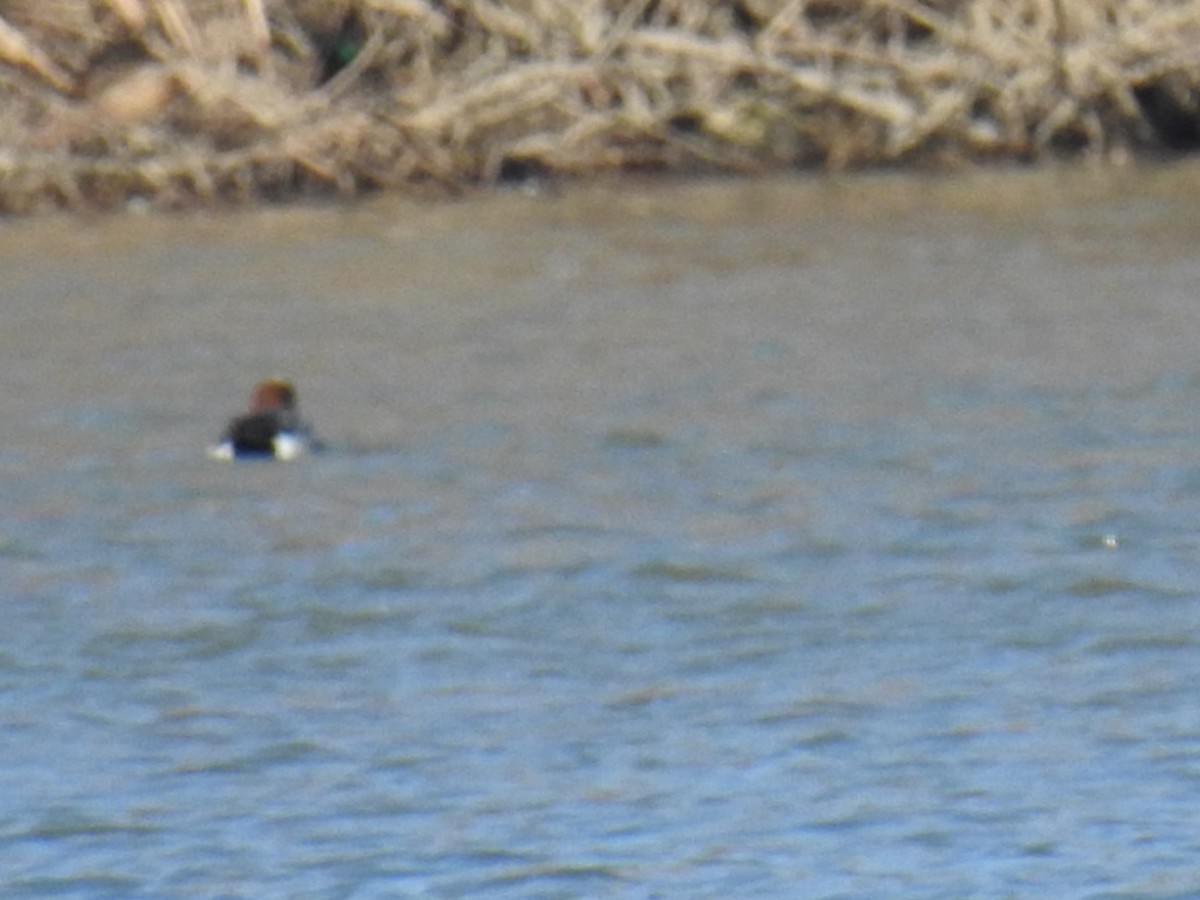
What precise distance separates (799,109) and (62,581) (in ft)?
33.7

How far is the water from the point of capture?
6.14m

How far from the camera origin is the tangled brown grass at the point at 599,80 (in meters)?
17.6

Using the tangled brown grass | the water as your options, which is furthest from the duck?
the tangled brown grass

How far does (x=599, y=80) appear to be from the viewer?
18125 millimetres

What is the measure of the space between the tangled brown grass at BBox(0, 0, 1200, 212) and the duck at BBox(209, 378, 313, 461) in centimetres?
690

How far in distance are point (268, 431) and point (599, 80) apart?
8298 mm

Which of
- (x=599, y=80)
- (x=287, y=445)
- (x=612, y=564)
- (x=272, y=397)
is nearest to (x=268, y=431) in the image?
(x=287, y=445)

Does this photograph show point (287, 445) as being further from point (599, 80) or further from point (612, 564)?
point (599, 80)

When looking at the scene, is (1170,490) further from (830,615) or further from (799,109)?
(799,109)

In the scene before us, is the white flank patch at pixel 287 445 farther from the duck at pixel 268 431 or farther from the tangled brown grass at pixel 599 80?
the tangled brown grass at pixel 599 80

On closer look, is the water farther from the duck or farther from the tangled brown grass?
the tangled brown grass

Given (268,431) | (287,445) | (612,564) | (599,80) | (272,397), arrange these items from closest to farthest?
1. (612,564)
2. (268,431)
3. (287,445)
4. (272,397)
5. (599,80)

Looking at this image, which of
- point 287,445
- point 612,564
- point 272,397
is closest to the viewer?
point 612,564

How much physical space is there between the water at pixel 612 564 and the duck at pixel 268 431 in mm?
109
